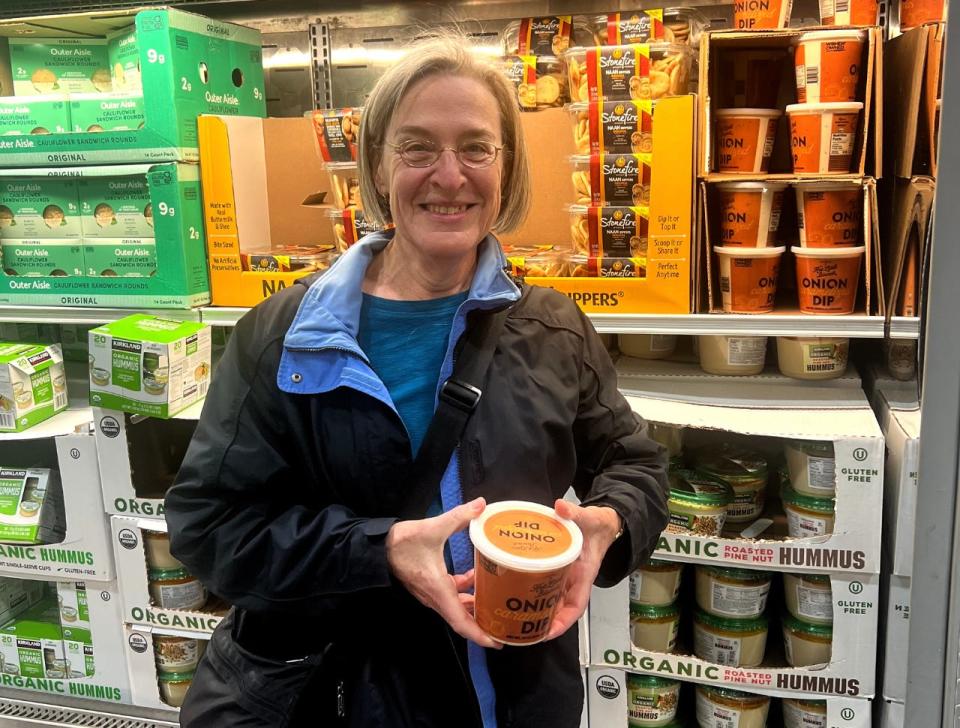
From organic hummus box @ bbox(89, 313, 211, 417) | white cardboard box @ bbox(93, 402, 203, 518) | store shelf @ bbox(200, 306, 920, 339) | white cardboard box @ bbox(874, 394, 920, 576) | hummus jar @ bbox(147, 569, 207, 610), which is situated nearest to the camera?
white cardboard box @ bbox(874, 394, 920, 576)

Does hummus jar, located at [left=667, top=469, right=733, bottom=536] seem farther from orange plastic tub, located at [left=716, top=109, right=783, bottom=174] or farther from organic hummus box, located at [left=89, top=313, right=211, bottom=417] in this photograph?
organic hummus box, located at [left=89, top=313, right=211, bottom=417]

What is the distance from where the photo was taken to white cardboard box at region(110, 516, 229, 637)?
2.62 metres

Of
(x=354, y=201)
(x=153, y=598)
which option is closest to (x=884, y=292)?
(x=354, y=201)

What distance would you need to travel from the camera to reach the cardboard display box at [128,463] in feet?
8.36

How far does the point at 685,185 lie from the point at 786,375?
27.3 inches

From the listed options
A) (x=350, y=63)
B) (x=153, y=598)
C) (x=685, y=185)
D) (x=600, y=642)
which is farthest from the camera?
(x=350, y=63)

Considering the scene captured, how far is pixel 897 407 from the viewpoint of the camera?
2252 millimetres

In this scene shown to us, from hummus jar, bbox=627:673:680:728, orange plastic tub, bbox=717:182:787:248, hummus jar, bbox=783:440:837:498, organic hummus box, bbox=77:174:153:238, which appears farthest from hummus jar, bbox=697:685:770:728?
organic hummus box, bbox=77:174:153:238

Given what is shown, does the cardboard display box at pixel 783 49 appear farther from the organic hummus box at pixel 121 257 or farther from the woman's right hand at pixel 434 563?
the organic hummus box at pixel 121 257

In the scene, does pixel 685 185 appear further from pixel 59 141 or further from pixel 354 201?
pixel 59 141

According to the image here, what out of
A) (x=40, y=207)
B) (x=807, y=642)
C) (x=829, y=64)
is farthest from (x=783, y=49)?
(x=40, y=207)

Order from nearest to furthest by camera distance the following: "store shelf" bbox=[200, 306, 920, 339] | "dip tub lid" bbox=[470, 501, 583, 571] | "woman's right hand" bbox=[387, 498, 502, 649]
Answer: "dip tub lid" bbox=[470, 501, 583, 571]
"woman's right hand" bbox=[387, 498, 502, 649]
"store shelf" bbox=[200, 306, 920, 339]

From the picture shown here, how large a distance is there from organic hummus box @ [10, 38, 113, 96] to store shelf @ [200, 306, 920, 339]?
1.85m

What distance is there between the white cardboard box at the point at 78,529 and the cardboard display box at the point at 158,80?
86cm
